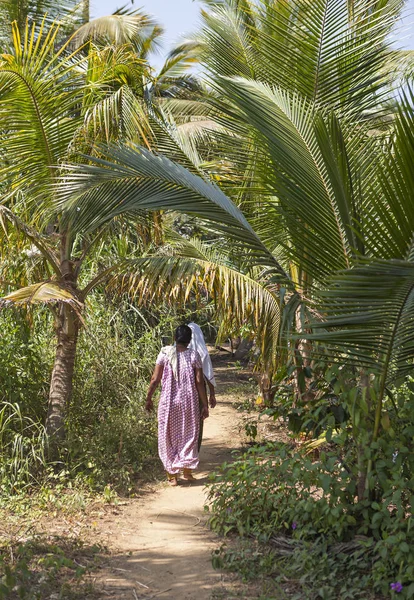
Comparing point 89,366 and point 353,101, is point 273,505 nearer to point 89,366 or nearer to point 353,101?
point 353,101

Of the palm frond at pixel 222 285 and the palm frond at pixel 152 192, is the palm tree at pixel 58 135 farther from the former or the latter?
the palm frond at pixel 152 192

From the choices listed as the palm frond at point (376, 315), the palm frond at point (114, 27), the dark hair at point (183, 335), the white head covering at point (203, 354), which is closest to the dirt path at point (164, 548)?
the white head covering at point (203, 354)

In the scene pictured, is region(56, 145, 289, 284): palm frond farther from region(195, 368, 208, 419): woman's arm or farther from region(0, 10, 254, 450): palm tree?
region(195, 368, 208, 419): woman's arm

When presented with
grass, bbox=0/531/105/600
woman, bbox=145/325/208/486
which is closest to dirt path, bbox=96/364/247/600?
grass, bbox=0/531/105/600

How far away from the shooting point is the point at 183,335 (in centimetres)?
673

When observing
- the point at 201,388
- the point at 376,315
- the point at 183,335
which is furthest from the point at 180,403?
the point at 376,315

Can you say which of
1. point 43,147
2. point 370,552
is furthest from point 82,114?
point 370,552

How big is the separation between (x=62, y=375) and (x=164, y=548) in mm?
2111

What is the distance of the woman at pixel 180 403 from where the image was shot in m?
6.76

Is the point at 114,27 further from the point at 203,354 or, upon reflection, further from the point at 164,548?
the point at 164,548

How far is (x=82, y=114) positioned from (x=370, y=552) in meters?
4.32

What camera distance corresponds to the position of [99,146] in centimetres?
543

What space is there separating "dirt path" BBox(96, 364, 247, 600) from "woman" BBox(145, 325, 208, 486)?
28 centimetres

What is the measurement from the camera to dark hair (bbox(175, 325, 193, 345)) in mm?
6730
